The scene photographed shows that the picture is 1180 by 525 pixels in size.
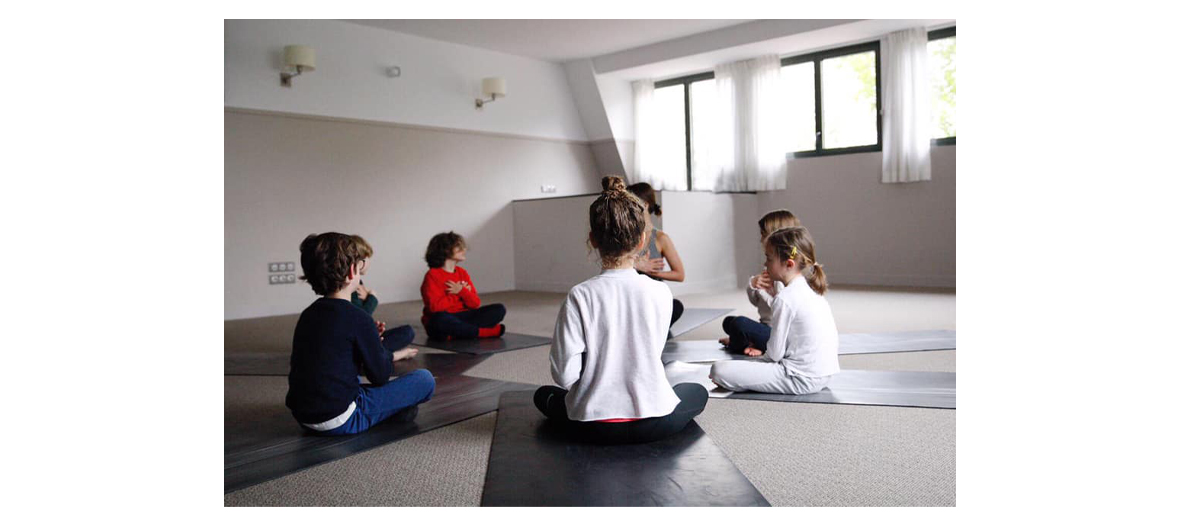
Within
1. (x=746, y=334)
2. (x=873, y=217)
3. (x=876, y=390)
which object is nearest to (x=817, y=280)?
(x=876, y=390)

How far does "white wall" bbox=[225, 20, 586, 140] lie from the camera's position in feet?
20.1

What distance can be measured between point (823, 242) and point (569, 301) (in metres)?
6.33

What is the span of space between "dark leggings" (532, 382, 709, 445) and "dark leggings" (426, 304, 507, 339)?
2.05m

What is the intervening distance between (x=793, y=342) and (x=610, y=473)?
1.19m

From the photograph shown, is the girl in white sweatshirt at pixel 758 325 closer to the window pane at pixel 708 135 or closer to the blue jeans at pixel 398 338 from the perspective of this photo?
the blue jeans at pixel 398 338

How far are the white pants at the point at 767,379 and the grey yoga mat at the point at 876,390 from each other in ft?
0.08

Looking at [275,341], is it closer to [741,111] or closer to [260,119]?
[260,119]

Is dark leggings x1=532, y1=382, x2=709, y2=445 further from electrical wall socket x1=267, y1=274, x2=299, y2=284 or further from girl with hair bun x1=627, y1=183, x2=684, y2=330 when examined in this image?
electrical wall socket x1=267, y1=274, x2=299, y2=284

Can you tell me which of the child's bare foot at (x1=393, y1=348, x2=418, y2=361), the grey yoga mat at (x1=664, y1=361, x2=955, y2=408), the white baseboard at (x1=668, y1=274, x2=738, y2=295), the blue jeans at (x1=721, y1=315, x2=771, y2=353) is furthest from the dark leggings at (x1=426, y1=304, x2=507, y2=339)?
the white baseboard at (x1=668, y1=274, x2=738, y2=295)

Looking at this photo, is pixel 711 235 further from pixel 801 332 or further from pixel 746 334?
pixel 801 332

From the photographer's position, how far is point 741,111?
7.99 m

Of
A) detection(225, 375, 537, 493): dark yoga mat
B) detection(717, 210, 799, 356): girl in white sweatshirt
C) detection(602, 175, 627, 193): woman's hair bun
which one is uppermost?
detection(602, 175, 627, 193): woman's hair bun

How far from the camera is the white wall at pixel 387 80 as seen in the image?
614cm
